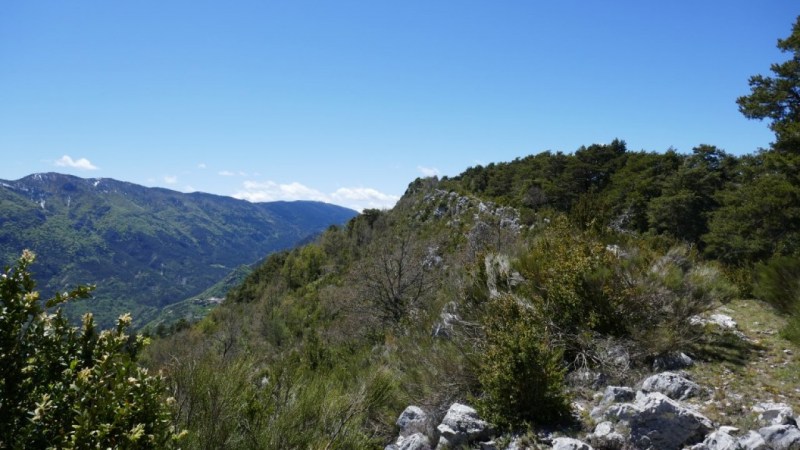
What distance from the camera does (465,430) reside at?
505cm

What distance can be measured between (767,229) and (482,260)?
51.9 ft

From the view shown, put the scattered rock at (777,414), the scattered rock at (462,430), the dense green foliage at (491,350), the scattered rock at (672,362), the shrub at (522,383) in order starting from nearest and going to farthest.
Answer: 1. the dense green foliage at (491,350)
2. the scattered rock at (777,414)
3. the shrub at (522,383)
4. the scattered rock at (462,430)
5. the scattered rock at (672,362)

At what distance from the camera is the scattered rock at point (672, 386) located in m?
4.70

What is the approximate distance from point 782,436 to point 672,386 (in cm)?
114

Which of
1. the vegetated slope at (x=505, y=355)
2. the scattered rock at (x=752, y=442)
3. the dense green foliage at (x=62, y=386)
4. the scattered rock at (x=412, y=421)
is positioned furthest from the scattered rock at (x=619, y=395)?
the dense green foliage at (x=62, y=386)

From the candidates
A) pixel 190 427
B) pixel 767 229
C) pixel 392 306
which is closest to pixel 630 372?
pixel 190 427

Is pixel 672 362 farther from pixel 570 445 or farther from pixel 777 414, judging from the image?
pixel 570 445

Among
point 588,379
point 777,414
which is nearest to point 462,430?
point 588,379

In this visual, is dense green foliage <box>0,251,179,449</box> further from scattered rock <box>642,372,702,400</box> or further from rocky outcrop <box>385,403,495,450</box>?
scattered rock <box>642,372,702,400</box>

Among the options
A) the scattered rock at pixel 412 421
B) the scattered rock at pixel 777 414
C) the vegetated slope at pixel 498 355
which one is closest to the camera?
the scattered rock at pixel 777 414

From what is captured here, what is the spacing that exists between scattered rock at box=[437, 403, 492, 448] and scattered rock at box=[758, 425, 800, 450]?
2565 mm

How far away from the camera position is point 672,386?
4.78m

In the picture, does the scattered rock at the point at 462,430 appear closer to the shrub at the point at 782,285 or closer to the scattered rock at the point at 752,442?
the scattered rock at the point at 752,442

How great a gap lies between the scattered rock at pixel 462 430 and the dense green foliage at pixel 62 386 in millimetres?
3427
